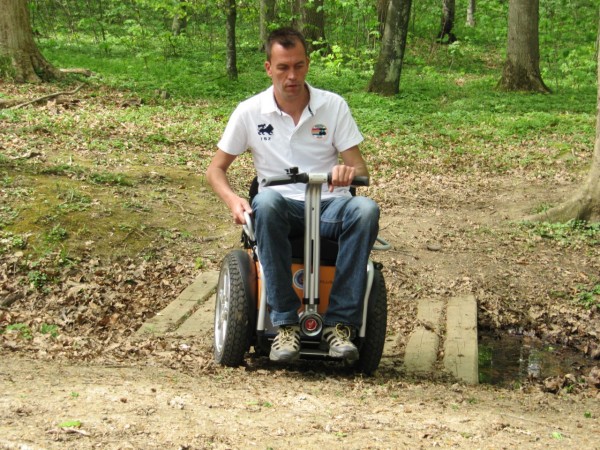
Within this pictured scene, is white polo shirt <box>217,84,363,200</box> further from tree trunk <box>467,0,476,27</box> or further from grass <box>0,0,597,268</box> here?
tree trunk <box>467,0,476,27</box>

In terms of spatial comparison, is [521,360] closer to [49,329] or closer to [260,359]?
[260,359]

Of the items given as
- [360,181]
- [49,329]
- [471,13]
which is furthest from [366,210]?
[471,13]

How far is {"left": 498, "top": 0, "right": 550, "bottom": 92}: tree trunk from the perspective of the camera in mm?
16344

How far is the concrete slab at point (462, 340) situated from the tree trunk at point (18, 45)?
10.4 m

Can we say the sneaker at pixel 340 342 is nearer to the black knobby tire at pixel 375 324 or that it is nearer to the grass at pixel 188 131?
the black knobby tire at pixel 375 324

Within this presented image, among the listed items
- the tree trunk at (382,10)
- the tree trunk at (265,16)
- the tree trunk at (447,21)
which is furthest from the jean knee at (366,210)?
the tree trunk at (447,21)

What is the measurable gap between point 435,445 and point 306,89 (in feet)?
7.76

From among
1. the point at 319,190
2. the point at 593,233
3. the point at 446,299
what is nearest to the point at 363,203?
the point at 319,190

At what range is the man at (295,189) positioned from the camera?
4312 millimetres

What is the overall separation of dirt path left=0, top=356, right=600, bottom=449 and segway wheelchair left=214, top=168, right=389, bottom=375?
0.17 metres

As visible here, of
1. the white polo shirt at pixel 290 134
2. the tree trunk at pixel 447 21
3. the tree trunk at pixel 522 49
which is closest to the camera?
the white polo shirt at pixel 290 134

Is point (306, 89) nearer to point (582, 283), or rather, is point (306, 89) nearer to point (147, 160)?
point (582, 283)

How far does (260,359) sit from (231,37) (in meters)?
12.6

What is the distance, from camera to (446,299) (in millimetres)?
6652
